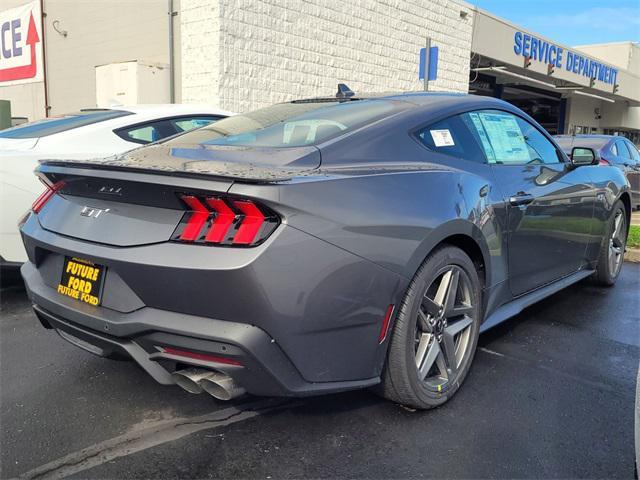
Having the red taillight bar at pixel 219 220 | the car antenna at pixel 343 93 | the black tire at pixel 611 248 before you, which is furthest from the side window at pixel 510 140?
the red taillight bar at pixel 219 220

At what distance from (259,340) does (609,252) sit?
401 cm

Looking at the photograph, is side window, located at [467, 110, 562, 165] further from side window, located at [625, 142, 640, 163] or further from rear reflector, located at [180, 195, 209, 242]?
side window, located at [625, 142, 640, 163]

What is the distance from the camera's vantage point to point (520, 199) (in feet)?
10.9

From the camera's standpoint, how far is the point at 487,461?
2350 millimetres

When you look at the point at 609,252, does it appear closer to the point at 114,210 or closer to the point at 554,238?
the point at 554,238

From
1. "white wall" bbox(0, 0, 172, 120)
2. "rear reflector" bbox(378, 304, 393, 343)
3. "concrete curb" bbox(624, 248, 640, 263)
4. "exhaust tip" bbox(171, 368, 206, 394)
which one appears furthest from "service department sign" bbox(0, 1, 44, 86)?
"rear reflector" bbox(378, 304, 393, 343)

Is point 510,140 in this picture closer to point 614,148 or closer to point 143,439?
point 143,439

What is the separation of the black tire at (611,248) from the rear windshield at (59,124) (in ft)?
14.2

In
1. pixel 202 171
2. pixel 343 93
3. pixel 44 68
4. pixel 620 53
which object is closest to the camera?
pixel 202 171

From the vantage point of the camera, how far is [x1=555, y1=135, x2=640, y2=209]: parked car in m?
9.48

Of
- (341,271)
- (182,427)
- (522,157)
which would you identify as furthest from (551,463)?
(522,157)

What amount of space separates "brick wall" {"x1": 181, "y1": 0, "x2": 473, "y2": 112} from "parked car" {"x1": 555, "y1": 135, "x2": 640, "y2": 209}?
4.42 metres

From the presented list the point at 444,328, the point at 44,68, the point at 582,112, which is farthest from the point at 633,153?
the point at 582,112

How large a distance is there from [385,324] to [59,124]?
3.73 metres
